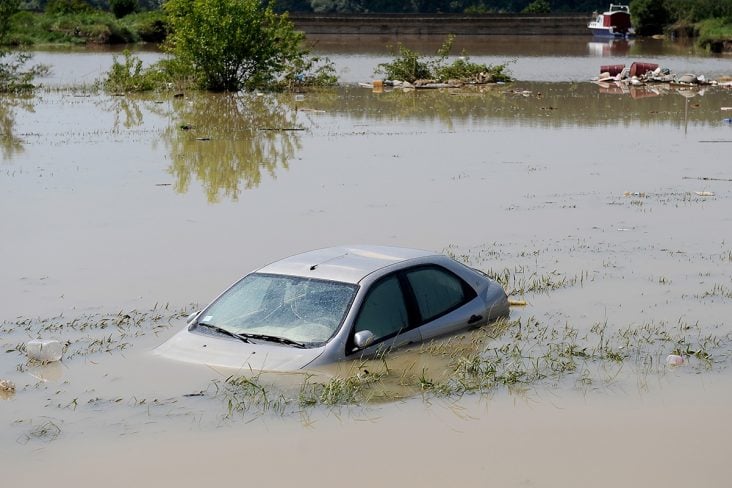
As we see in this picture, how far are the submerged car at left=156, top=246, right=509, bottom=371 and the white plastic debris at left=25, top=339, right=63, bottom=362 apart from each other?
1083mm

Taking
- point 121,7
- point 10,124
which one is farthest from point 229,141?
point 121,7

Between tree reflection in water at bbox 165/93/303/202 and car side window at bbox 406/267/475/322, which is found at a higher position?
car side window at bbox 406/267/475/322

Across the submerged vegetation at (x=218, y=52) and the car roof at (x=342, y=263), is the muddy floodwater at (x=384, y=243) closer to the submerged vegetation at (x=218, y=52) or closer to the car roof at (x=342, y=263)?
the car roof at (x=342, y=263)

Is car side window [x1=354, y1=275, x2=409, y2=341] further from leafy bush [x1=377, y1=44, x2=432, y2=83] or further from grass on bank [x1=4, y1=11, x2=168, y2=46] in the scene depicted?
grass on bank [x1=4, y1=11, x2=168, y2=46]

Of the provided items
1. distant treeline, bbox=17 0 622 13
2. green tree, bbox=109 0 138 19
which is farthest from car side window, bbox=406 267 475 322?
distant treeline, bbox=17 0 622 13

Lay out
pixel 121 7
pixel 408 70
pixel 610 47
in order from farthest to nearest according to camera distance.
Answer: pixel 121 7 → pixel 610 47 → pixel 408 70

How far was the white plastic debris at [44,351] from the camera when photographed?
10.8 m

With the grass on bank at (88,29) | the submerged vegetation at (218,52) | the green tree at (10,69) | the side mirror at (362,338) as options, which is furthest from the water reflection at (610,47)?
the side mirror at (362,338)

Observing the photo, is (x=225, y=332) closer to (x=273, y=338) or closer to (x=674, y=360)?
(x=273, y=338)

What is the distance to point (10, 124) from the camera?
33688 millimetres

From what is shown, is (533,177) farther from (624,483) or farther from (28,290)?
(624,483)

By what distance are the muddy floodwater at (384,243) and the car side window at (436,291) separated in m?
0.33

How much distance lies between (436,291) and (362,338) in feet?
4.62

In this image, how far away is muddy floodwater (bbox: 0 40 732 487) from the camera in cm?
859
